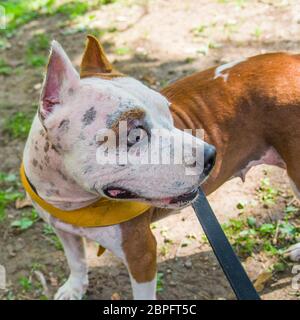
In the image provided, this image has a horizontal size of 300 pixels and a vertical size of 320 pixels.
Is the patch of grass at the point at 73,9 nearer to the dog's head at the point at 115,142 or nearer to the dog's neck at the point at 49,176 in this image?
the dog's neck at the point at 49,176

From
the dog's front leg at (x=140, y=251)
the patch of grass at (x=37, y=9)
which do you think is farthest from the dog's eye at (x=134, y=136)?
the patch of grass at (x=37, y=9)

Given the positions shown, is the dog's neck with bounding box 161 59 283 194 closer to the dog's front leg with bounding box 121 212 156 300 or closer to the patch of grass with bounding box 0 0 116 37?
the dog's front leg with bounding box 121 212 156 300

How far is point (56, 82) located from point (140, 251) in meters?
1.10

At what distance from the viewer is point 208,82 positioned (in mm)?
3568

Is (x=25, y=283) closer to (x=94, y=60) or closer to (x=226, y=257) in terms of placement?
(x=94, y=60)

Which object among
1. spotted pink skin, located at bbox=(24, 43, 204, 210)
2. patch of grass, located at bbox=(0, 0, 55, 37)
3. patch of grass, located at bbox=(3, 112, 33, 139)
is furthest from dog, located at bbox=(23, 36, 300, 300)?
patch of grass, located at bbox=(0, 0, 55, 37)

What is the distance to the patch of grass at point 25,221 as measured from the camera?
4.50 metres

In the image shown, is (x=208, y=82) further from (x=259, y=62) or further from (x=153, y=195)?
(x=153, y=195)

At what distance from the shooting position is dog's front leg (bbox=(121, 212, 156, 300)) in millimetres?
3197

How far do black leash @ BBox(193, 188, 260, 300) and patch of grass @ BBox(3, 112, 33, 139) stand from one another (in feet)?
9.62

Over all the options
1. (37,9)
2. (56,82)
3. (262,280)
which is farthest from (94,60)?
(37,9)

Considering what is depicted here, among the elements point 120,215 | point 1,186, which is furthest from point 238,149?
point 1,186

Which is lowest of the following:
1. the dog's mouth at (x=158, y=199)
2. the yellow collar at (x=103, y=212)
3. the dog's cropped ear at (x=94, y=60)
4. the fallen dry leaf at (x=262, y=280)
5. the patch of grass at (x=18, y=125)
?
the fallen dry leaf at (x=262, y=280)

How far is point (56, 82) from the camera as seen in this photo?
273 cm
